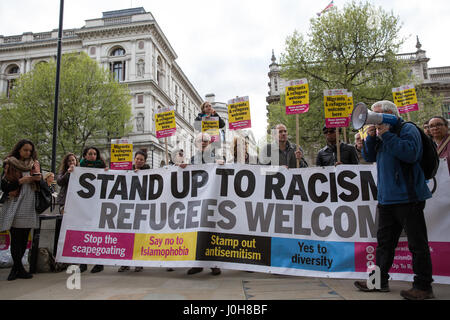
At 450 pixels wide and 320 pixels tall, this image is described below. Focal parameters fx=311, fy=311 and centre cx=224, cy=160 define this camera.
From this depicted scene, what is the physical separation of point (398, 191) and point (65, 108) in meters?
25.9

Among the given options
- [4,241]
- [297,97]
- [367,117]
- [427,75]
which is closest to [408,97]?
[297,97]

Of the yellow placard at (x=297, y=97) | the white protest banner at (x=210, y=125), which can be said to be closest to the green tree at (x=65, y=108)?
the white protest banner at (x=210, y=125)

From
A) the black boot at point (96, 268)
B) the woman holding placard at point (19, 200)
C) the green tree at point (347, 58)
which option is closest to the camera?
the woman holding placard at point (19, 200)

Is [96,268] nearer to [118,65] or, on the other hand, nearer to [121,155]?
[121,155]

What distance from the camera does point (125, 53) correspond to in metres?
39.6

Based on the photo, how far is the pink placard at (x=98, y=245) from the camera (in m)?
4.54

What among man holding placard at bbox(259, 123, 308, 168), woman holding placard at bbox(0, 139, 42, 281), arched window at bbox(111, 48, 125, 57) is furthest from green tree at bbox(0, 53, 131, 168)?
man holding placard at bbox(259, 123, 308, 168)

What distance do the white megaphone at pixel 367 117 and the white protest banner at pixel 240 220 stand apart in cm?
124

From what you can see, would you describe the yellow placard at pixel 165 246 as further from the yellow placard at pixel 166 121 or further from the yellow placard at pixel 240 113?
the yellow placard at pixel 240 113

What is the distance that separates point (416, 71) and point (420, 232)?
44.7 metres

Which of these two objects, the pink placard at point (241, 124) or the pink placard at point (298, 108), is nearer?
the pink placard at point (298, 108)

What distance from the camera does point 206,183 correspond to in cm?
455
